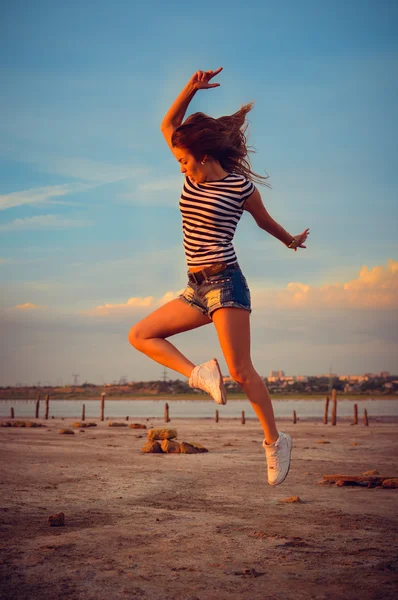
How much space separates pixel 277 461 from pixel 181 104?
8.37 ft

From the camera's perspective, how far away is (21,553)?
3965 millimetres

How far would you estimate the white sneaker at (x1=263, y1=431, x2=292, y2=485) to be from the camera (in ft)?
14.2

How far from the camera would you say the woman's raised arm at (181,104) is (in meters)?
4.24

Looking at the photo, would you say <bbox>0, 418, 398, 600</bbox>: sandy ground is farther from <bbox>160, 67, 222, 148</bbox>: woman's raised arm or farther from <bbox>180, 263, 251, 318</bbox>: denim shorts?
<bbox>160, 67, 222, 148</bbox>: woman's raised arm

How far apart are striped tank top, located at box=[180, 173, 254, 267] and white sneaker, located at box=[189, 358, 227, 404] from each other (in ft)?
2.23

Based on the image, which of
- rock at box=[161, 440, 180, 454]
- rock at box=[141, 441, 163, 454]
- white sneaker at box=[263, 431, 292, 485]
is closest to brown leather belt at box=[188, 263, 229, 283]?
white sneaker at box=[263, 431, 292, 485]

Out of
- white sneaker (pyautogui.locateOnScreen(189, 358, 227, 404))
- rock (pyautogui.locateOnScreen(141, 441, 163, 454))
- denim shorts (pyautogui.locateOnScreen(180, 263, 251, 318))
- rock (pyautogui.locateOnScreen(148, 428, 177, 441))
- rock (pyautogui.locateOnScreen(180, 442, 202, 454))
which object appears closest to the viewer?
denim shorts (pyautogui.locateOnScreen(180, 263, 251, 318))

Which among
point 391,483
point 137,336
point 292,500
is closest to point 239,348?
point 137,336

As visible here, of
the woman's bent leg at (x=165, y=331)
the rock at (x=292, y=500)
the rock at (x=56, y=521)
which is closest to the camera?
the woman's bent leg at (x=165, y=331)

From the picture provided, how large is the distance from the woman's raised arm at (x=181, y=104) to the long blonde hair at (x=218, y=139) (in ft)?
0.72

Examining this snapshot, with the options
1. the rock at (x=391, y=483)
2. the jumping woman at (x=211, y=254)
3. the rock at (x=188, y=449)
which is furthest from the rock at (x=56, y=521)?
the rock at (x=188, y=449)

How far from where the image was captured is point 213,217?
3904 mm

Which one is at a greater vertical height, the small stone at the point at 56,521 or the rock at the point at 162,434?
the small stone at the point at 56,521

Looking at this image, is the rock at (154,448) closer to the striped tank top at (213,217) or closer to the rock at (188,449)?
the rock at (188,449)
